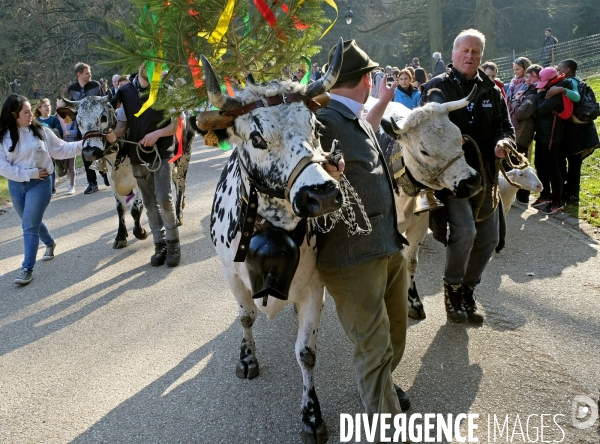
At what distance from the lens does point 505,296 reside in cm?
534

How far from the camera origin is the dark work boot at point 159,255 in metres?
6.90

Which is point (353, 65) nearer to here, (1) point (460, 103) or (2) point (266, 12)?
(2) point (266, 12)

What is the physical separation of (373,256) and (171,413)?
194 centimetres

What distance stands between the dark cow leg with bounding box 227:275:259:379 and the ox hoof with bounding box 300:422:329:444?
89cm

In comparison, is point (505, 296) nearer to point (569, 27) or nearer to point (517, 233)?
point (517, 233)

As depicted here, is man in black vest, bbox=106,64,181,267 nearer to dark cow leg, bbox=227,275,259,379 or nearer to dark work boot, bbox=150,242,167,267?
dark work boot, bbox=150,242,167,267

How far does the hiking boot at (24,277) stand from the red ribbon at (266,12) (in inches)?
191

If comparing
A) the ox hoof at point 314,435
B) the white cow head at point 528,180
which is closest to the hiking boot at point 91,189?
the white cow head at point 528,180

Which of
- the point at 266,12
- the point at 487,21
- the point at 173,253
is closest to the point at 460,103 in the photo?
the point at 266,12

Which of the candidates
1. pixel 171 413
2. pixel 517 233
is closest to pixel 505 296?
pixel 517 233

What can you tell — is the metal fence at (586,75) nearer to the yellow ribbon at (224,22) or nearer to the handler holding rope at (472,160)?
the handler holding rope at (472,160)

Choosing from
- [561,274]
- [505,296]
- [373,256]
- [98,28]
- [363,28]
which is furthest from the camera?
[363,28]

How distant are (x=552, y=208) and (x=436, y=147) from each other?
4595mm

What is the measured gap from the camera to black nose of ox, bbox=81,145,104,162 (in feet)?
20.7
